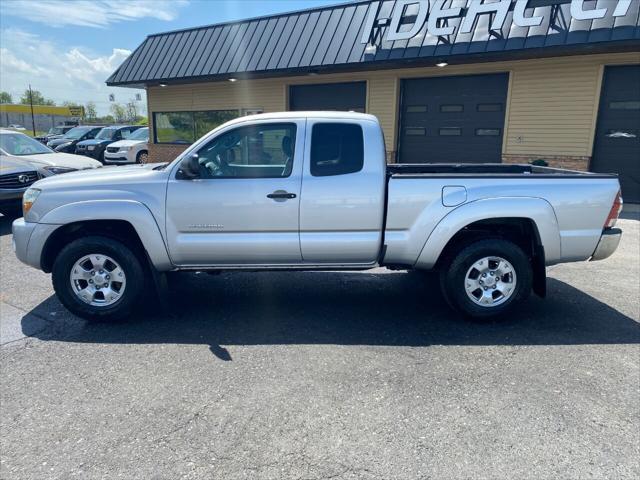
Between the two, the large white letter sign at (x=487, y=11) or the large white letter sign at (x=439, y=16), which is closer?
the large white letter sign at (x=487, y=11)

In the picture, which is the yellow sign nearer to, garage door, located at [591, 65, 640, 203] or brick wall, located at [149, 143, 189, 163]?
brick wall, located at [149, 143, 189, 163]

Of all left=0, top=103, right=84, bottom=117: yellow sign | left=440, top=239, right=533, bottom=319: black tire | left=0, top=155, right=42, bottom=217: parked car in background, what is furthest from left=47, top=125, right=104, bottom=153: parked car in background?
left=0, top=103, right=84, bottom=117: yellow sign

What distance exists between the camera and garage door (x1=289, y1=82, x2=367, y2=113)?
1394 centimetres

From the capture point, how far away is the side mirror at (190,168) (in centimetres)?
426

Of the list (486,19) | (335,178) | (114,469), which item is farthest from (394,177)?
(486,19)

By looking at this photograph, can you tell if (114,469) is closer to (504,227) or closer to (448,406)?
(448,406)

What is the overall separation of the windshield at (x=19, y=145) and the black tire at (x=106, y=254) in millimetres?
6946

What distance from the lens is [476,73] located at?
39.6 ft

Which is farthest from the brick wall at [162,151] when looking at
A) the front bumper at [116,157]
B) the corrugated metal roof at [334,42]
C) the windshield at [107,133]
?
the windshield at [107,133]

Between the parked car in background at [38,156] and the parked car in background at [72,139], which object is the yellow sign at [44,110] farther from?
the parked car in background at [38,156]

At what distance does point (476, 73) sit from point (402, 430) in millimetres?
11290

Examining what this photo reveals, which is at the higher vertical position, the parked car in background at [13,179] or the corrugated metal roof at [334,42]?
the corrugated metal roof at [334,42]

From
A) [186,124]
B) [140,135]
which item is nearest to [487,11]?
[186,124]

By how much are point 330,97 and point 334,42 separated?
1871 millimetres
